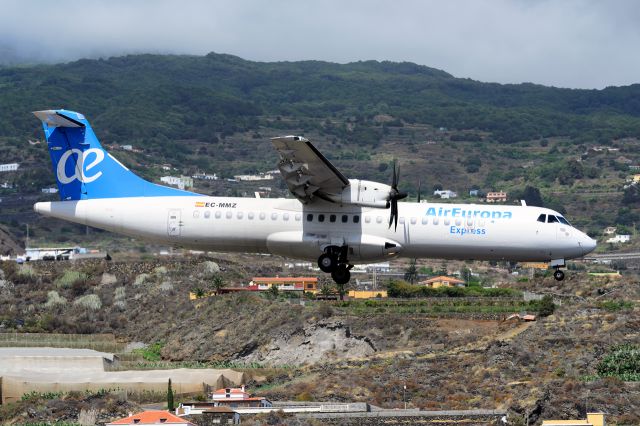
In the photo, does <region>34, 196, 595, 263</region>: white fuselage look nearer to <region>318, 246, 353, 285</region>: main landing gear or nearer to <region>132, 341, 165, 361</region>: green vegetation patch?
<region>318, 246, 353, 285</region>: main landing gear

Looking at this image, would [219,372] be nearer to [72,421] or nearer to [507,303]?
[72,421]

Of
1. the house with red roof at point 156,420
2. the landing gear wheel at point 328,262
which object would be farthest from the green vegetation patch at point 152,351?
the landing gear wheel at point 328,262

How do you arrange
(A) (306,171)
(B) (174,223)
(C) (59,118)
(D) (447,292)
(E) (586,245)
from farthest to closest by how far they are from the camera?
1. (D) (447,292)
2. (C) (59,118)
3. (B) (174,223)
4. (E) (586,245)
5. (A) (306,171)

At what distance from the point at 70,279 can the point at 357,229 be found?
83957 millimetres

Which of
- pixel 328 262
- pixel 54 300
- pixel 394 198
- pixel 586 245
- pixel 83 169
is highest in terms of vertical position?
pixel 83 169

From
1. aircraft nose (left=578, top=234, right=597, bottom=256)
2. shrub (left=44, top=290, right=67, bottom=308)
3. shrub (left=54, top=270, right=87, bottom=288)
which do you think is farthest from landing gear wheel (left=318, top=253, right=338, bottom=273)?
shrub (left=54, top=270, right=87, bottom=288)

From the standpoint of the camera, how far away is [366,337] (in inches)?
3880

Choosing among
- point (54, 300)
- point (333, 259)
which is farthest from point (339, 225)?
point (54, 300)

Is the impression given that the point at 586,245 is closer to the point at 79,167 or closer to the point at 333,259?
the point at 333,259

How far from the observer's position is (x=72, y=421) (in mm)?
78188

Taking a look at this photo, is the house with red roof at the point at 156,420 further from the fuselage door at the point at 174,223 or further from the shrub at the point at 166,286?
the shrub at the point at 166,286

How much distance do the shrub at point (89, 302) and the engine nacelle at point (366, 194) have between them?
245ft

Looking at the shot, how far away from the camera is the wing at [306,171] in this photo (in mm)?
55906

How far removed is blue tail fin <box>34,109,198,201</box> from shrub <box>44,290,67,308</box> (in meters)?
68.0
